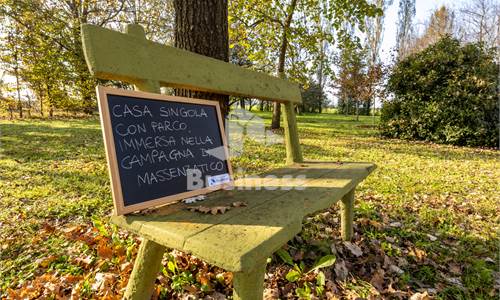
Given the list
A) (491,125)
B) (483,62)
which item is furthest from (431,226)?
(483,62)

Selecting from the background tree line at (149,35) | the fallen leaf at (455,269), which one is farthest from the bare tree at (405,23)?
the fallen leaf at (455,269)

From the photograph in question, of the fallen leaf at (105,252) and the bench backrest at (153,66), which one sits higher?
the bench backrest at (153,66)

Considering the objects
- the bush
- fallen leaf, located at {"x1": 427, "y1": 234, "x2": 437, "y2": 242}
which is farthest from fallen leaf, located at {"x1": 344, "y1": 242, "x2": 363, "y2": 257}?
the bush

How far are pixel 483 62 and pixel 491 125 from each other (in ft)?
6.76

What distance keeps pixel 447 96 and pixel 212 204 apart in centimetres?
1017

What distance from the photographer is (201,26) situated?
2490 mm

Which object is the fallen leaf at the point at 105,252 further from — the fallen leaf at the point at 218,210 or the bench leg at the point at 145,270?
the fallen leaf at the point at 218,210

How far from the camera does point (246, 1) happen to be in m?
8.34

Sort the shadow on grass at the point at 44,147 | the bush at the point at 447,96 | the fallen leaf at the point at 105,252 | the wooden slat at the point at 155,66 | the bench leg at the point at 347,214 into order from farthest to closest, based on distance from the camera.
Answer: the bush at the point at 447,96 → the shadow on grass at the point at 44,147 → the bench leg at the point at 347,214 → the fallen leaf at the point at 105,252 → the wooden slat at the point at 155,66

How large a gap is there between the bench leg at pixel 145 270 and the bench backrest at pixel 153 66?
78 cm

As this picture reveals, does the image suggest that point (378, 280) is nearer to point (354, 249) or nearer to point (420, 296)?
point (420, 296)

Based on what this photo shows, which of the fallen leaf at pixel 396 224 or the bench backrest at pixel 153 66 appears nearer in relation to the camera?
the bench backrest at pixel 153 66

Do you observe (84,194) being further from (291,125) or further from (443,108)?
(443,108)

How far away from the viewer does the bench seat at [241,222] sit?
0.84m
